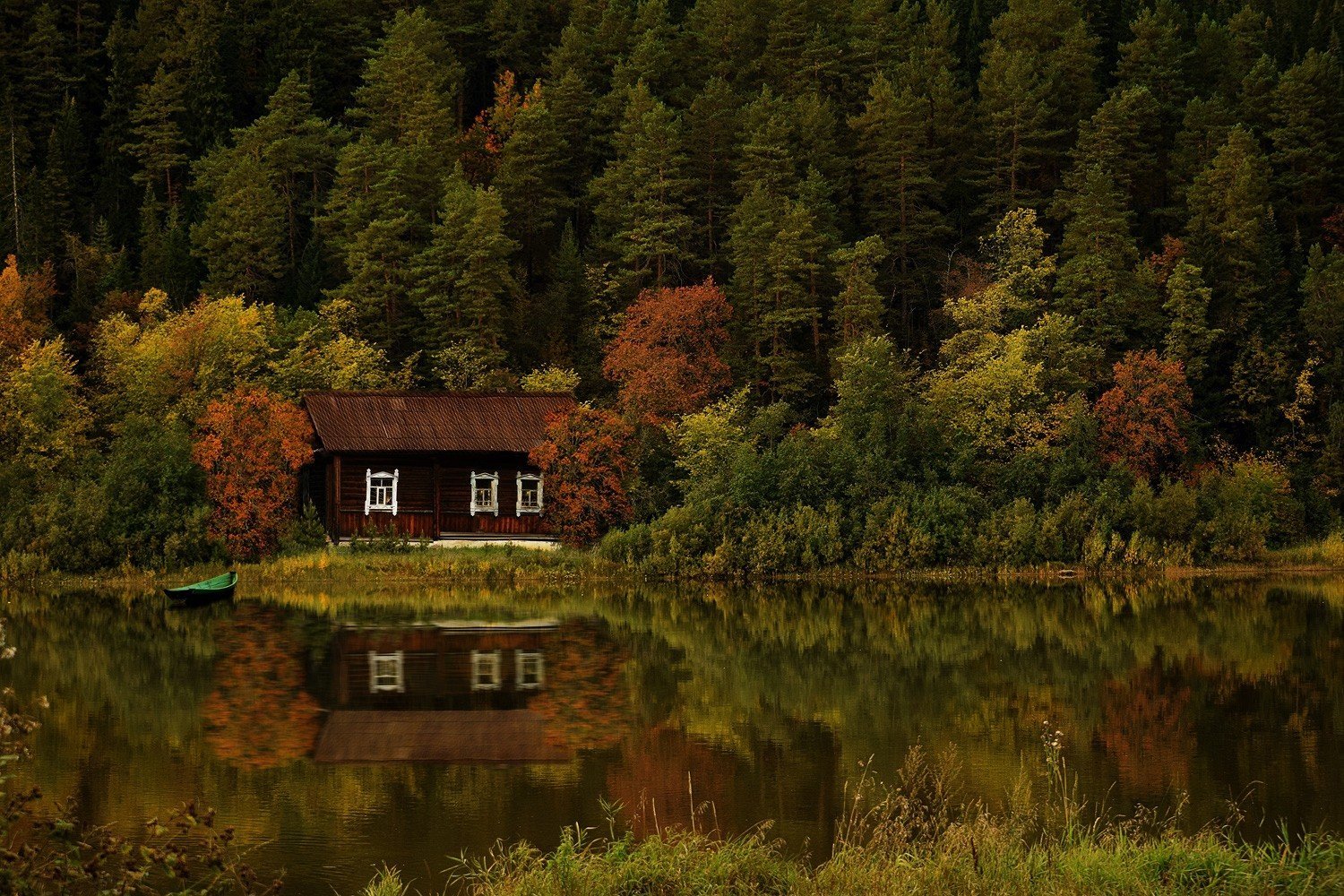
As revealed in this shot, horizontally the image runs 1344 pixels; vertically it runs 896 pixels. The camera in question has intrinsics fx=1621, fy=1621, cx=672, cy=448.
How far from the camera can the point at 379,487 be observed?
57.3 meters

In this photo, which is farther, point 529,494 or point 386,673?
point 529,494

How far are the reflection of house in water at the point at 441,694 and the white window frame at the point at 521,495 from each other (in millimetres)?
16464

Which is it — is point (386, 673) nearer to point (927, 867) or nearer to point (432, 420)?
point (927, 867)

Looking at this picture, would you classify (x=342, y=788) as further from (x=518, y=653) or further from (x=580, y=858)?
(x=518, y=653)

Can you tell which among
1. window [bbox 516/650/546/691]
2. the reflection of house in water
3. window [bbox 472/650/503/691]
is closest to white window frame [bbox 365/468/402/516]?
the reflection of house in water

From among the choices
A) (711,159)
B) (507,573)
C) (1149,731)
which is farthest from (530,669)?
(711,159)

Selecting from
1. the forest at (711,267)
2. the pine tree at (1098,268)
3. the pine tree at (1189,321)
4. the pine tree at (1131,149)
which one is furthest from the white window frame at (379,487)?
the pine tree at (1131,149)

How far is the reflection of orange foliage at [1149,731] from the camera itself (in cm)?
2278

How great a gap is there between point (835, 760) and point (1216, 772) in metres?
5.40

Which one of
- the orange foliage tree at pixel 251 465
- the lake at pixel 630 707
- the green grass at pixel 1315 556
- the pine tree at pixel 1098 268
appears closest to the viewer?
the lake at pixel 630 707

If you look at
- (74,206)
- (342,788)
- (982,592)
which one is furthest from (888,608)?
(74,206)

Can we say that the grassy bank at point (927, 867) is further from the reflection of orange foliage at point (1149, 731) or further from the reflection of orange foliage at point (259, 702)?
the reflection of orange foliage at point (259, 702)

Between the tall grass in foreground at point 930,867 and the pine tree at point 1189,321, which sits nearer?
the tall grass in foreground at point 930,867

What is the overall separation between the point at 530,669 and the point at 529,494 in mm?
25018
